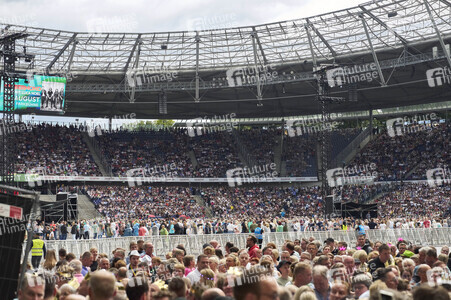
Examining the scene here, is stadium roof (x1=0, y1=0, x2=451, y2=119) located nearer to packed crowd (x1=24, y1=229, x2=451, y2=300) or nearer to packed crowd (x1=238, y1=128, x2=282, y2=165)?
packed crowd (x1=238, y1=128, x2=282, y2=165)

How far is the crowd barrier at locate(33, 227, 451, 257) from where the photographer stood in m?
22.9

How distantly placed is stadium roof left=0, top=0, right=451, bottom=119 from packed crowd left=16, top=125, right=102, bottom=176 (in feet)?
9.77

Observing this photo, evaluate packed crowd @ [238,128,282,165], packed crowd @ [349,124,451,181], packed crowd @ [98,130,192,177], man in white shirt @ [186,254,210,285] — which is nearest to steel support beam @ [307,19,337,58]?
packed crowd @ [349,124,451,181]

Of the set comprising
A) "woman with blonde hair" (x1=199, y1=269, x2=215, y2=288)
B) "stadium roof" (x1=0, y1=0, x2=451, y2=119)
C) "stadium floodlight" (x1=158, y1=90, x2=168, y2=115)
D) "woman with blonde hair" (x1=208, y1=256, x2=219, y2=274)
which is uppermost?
"stadium roof" (x1=0, y1=0, x2=451, y2=119)

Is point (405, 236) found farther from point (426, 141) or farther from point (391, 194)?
point (426, 141)

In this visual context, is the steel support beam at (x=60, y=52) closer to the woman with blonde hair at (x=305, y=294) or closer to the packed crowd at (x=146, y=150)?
the packed crowd at (x=146, y=150)

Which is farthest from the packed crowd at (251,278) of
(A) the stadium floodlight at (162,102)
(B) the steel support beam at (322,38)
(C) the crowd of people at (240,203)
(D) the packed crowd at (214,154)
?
(D) the packed crowd at (214,154)

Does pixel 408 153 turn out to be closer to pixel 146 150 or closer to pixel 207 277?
pixel 146 150

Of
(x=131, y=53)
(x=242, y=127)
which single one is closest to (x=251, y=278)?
(x=131, y=53)

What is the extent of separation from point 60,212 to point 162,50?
17730 mm

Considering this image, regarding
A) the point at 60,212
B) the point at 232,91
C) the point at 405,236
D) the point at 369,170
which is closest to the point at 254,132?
the point at 232,91

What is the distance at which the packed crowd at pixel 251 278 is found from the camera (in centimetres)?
521

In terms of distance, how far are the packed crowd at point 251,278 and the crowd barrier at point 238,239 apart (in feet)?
28.7

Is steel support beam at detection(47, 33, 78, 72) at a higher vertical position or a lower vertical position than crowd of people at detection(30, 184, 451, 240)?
higher
